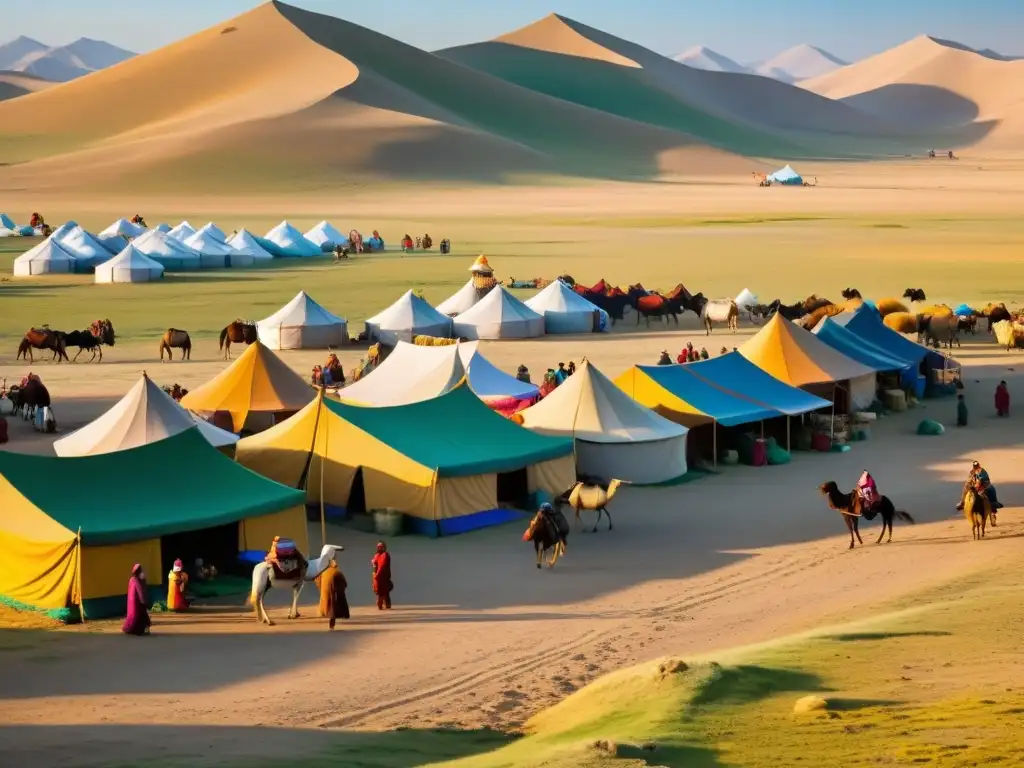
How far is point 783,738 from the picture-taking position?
1212cm

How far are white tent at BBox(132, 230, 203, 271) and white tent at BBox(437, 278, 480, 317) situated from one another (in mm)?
22050

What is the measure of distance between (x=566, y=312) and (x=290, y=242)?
2920 cm

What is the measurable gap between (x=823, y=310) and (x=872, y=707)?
28.6 metres

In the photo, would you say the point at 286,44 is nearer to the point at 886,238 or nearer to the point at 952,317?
the point at 886,238

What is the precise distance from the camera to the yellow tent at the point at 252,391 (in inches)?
1060

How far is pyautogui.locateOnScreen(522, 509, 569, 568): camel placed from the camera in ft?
65.4

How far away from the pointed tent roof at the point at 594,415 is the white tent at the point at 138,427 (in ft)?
15.3

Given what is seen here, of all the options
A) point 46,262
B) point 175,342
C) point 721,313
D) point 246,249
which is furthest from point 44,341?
point 246,249

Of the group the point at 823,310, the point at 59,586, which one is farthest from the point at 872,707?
the point at 823,310

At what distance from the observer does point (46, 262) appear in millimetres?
61562

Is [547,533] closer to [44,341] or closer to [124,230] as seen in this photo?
[44,341]

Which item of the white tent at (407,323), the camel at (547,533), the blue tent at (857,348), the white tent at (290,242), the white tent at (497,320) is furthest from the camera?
the white tent at (290,242)

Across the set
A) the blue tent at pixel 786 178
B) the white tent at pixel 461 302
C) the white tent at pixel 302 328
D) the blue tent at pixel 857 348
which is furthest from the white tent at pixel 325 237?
the blue tent at pixel 786 178

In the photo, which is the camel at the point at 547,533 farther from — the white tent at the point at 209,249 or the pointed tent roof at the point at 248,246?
the pointed tent roof at the point at 248,246
